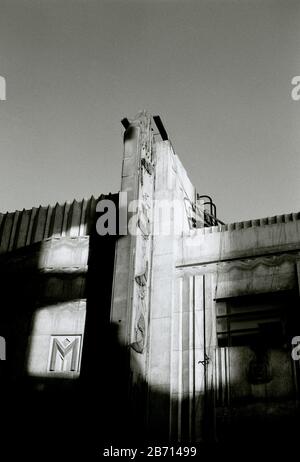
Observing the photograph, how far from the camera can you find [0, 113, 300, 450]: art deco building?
14844mm

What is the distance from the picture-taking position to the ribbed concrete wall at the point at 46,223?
2066cm

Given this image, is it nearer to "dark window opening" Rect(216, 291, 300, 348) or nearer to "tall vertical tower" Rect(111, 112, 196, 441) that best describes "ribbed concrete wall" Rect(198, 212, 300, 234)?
"tall vertical tower" Rect(111, 112, 196, 441)

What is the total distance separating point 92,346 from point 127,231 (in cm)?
384

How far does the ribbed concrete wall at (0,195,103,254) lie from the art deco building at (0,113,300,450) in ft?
0.29

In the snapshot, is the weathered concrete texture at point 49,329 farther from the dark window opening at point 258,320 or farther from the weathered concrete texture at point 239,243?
the dark window opening at point 258,320

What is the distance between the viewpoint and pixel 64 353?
17172mm

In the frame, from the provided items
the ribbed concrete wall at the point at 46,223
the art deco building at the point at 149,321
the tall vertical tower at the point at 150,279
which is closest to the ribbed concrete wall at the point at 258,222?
the art deco building at the point at 149,321

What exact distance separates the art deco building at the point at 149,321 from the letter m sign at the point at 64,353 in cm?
4

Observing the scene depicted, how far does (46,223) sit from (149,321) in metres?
6.58

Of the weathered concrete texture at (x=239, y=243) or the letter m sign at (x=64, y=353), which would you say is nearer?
the letter m sign at (x=64, y=353)

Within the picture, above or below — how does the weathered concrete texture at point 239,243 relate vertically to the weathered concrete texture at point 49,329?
above

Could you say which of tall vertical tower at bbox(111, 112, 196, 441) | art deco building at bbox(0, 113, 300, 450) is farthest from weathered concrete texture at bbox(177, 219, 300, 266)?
tall vertical tower at bbox(111, 112, 196, 441)

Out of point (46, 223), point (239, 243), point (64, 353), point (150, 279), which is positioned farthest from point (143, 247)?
point (46, 223)

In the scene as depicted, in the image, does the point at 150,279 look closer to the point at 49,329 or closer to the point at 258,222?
the point at 49,329
